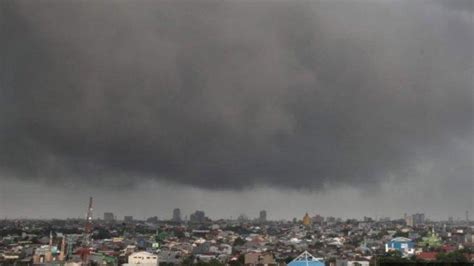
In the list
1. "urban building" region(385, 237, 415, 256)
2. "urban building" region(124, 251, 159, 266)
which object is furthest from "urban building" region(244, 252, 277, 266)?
"urban building" region(385, 237, 415, 256)

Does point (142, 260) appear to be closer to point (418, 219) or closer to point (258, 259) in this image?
point (258, 259)

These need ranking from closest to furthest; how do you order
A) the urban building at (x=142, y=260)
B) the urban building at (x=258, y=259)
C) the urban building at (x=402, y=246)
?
the urban building at (x=142, y=260) → the urban building at (x=258, y=259) → the urban building at (x=402, y=246)

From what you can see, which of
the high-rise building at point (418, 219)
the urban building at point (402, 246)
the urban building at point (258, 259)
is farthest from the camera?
the high-rise building at point (418, 219)

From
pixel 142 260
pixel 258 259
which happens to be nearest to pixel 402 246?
pixel 258 259

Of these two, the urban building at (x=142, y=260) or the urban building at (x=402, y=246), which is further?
the urban building at (x=402, y=246)

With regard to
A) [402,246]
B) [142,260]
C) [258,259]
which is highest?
[402,246]

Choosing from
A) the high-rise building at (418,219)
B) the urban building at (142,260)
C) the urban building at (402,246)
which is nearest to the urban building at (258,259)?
the urban building at (142,260)

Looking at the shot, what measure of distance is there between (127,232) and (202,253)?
18573 mm

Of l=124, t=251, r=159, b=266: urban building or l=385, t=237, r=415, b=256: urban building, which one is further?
l=385, t=237, r=415, b=256: urban building

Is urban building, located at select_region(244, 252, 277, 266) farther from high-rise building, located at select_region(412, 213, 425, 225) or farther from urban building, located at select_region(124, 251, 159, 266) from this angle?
high-rise building, located at select_region(412, 213, 425, 225)

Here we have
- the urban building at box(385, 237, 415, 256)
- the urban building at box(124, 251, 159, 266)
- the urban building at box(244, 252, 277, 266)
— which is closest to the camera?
the urban building at box(124, 251, 159, 266)

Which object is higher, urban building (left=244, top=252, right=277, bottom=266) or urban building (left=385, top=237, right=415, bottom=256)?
urban building (left=385, top=237, right=415, bottom=256)

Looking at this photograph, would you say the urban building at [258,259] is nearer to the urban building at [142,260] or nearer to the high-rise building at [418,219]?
the urban building at [142,260]

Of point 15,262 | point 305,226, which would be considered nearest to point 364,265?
point 15,262
